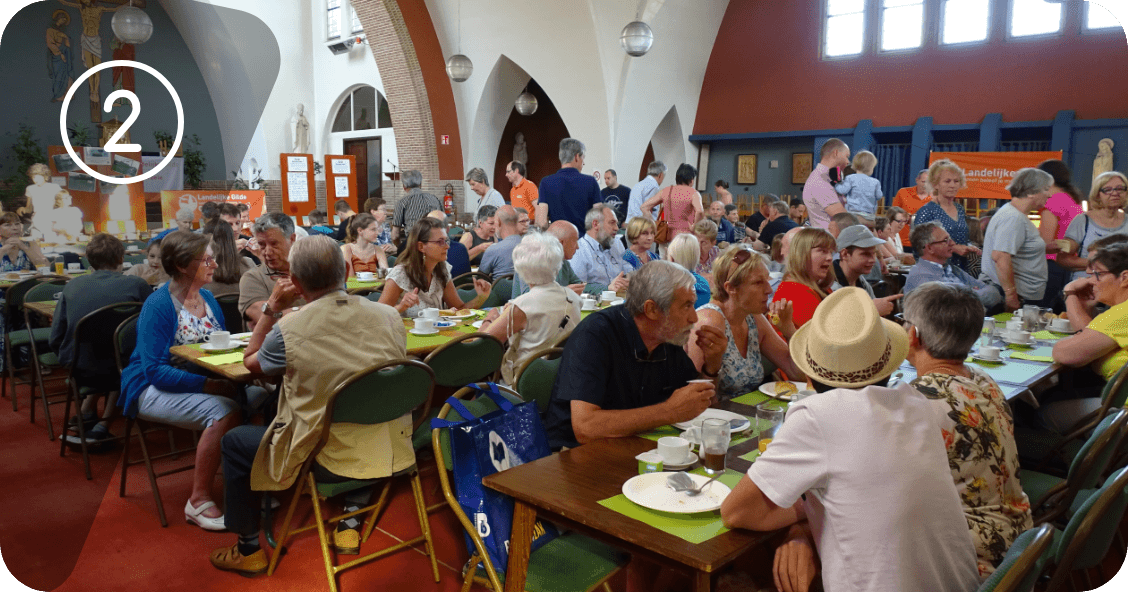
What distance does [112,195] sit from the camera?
228 cm

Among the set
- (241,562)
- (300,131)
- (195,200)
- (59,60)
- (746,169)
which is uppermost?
(300,131)

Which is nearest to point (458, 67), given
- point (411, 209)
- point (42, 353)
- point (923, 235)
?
point (411, 209)

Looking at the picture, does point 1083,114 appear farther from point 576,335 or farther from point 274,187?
point 274,187

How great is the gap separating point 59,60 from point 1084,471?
Result: 3256mm

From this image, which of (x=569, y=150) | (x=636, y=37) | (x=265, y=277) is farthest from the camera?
(x=636, y=37)

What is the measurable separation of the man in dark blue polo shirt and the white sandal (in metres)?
4.46

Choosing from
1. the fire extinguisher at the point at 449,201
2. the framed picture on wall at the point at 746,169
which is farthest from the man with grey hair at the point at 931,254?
the framed picture on wall at the point at 746,169

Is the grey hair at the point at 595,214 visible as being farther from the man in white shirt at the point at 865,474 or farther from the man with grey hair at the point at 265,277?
the man in white shirt at the point at 865,474

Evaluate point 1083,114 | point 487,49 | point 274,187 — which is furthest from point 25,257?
point 1083,114

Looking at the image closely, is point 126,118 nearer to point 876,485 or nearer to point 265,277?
point 876,485

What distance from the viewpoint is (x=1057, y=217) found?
6.06 meters

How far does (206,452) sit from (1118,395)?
3.98 metres

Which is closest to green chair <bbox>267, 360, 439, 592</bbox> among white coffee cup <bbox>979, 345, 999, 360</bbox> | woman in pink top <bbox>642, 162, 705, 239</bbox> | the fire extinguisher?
white coffee cup <bbox>979, 345, 999, 360</bbox>

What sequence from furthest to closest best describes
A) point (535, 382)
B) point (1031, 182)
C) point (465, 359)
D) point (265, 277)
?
point (1031, 182)
point (265, 277)
point (465, 359)
point (535, 382)
